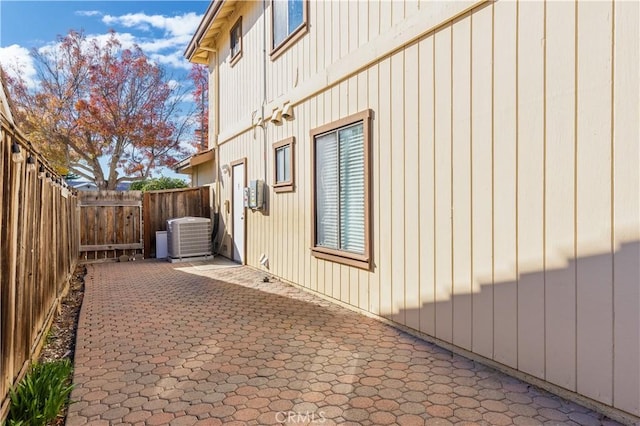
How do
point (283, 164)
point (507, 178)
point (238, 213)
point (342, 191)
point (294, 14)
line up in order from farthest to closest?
point (238, 213), point (283, 164), point (294, 14), point (342, 191), point (507, 178)

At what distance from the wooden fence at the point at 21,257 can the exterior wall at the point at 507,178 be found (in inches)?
120

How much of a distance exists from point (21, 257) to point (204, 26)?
785 centimetres

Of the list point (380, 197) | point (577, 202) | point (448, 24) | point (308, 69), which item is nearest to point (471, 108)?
point (448, 24)

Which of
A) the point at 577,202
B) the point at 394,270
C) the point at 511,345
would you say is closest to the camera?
the point at 577,202

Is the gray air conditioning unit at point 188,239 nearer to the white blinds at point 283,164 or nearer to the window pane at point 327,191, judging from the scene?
the white blinds at point 283,164

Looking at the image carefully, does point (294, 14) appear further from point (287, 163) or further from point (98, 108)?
point (98, 108)

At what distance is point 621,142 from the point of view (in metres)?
2.28

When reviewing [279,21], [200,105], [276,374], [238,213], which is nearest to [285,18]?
[279,21]

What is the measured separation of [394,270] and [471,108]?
5.64 ft

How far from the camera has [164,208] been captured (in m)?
9.85

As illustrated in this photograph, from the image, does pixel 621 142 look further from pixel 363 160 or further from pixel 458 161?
pixel 363 160

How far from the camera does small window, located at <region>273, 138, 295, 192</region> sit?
6230mm

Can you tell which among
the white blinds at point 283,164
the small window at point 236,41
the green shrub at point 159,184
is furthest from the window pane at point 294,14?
the green shrub at point 159,184

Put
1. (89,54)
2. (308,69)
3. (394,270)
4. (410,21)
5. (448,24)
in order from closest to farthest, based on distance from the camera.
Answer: (448,24)
(410,21)
(394,270)
(308,69)
(89,54)
